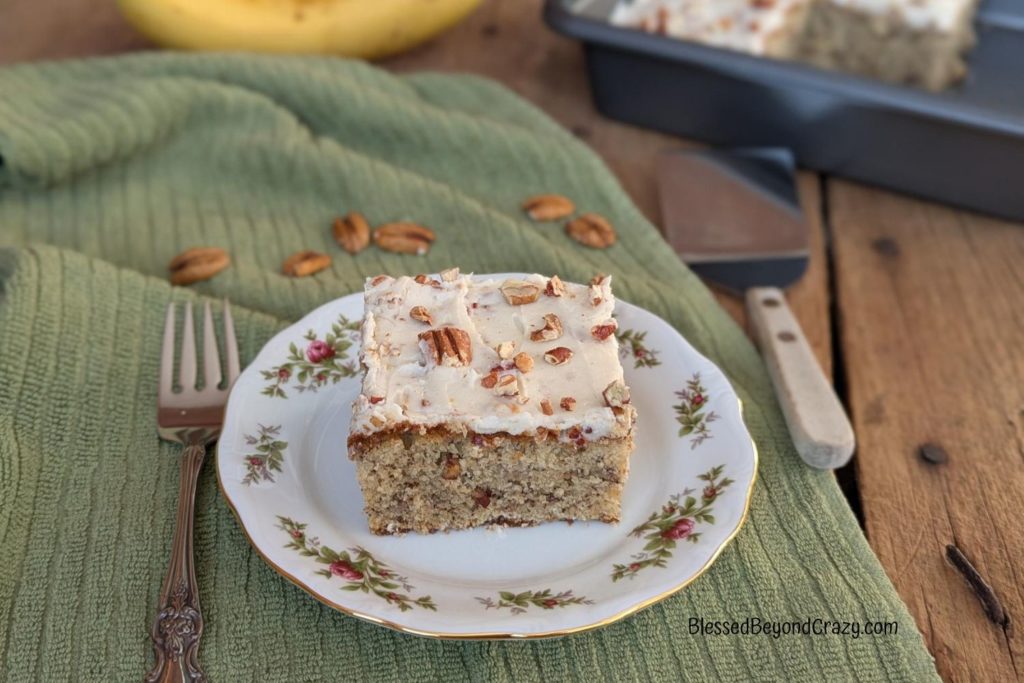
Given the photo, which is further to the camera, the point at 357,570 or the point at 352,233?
the point at 352,233

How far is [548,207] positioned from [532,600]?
0.82m

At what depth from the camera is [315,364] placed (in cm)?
137

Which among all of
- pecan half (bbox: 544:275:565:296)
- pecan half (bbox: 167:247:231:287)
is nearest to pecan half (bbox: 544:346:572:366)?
pecan half (bbox: 544:275:565:296)

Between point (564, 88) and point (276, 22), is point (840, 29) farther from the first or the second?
point (276, 22)

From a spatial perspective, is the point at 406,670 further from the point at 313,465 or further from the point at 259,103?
the point at 259,103

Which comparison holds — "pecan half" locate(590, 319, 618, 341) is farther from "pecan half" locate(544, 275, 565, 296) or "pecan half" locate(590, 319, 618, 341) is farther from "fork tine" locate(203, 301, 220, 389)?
"fork tine" locate(203, 301, 220, 389)

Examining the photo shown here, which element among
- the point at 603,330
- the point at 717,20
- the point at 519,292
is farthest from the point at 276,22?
the point at 603,330

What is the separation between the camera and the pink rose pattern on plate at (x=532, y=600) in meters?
1.08

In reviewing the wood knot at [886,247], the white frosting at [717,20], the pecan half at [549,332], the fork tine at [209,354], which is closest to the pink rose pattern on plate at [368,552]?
the fork tine at [209,354]

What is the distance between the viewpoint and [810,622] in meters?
1.13

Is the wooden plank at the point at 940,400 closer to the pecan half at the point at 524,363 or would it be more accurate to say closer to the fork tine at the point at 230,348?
the pecan half at the point at 524,363

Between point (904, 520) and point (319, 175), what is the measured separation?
1096mm

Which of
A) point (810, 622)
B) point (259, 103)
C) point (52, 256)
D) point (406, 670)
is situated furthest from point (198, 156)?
point (810, 622)

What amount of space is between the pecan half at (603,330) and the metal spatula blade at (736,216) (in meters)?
0.51
